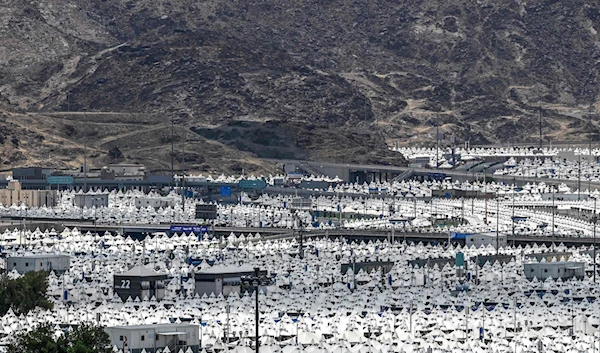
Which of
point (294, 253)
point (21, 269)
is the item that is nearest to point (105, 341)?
point (21, 269)

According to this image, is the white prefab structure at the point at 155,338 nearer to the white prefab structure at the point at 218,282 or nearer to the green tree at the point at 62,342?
the green tree at the point at 62,342

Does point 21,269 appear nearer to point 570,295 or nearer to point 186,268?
point 186,268

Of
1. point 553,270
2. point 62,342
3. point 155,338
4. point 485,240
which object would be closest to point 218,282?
point 553,270

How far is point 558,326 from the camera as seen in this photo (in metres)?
127

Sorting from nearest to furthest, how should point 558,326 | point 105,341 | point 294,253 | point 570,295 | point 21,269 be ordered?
point 105,341, point 558,326, point 570,295, point 21,269, point 294,253

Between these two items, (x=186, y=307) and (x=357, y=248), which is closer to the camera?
(x=186, y=307)

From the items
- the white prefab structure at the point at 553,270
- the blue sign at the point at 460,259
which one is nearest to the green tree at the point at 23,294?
the white prefab structure at the point at 553,270

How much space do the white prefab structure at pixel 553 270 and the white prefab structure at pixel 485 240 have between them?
105 feet

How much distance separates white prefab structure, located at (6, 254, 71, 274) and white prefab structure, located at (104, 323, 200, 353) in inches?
1837

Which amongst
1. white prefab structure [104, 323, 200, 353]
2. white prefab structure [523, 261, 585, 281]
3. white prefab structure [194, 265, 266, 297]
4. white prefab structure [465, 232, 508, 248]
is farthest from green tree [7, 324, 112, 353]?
white prefab structure [465, 232, 508, 248]

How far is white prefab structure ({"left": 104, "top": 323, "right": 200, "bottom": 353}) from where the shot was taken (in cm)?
11544

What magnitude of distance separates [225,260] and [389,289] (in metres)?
26.2

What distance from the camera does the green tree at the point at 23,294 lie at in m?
133

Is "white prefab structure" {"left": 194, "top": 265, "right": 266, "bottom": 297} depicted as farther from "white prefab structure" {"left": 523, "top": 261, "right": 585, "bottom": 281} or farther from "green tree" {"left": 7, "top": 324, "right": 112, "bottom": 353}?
"green tree" {"left": 7, "top": 324, "right": 112, "bottom": 353}
